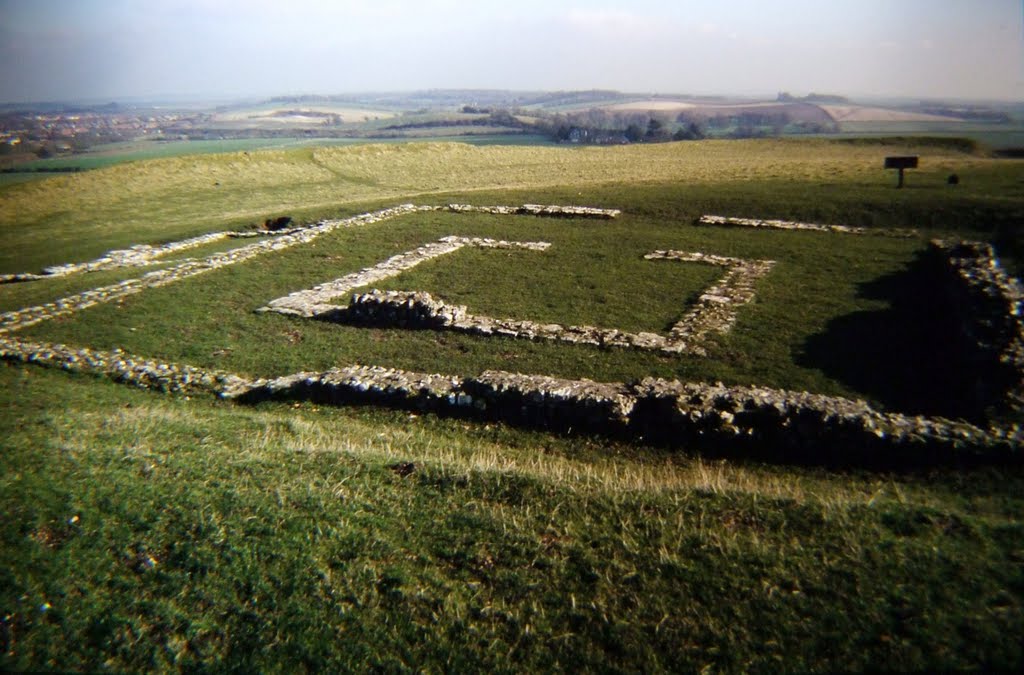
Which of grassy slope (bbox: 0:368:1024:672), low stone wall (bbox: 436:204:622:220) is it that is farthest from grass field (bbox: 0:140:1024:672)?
low stone wall (bbox: 436:204:622:220)

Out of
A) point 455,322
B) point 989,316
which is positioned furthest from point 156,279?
point 989,316

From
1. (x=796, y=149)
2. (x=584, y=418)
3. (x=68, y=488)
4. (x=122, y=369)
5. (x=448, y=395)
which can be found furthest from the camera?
(x=796, y=149)

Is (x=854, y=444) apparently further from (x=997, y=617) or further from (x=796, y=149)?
(x=796, y=149)

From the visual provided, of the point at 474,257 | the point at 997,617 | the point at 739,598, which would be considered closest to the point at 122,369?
the point at 474,257

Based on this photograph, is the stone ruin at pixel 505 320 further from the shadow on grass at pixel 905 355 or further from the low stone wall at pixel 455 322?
the shadow on grass at pixel 905 355

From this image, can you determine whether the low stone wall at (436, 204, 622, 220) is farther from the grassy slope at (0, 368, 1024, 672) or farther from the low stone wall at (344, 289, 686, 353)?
the grassy slope at (0, 368, 1024, 672)

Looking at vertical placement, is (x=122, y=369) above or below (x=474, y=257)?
below
